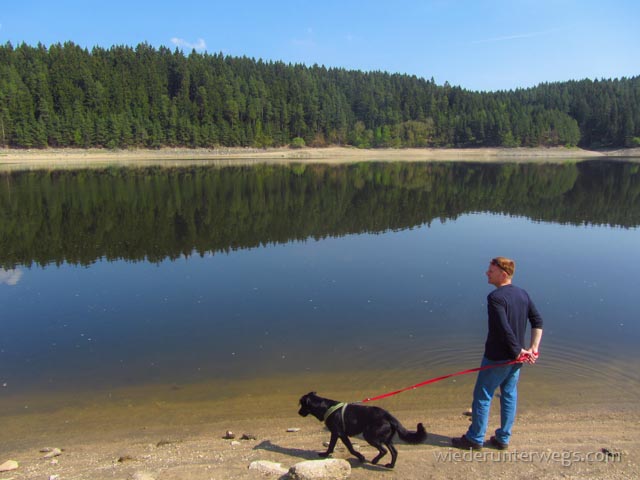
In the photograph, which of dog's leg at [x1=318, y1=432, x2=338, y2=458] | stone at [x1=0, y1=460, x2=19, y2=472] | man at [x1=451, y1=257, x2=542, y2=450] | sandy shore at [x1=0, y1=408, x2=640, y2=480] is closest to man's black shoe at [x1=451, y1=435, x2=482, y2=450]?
man at [x1=451, y1=257, x2=542, y2=450]

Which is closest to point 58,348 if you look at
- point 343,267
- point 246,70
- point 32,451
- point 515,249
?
point 32,451

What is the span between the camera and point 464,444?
595 cm

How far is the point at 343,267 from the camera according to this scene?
16.0 metres

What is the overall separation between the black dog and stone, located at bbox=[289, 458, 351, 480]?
375 millimetres

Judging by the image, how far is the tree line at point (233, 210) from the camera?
64.1ft

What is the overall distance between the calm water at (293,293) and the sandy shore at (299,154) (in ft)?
224

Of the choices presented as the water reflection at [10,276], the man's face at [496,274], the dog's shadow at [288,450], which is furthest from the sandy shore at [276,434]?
the water reflection at [10,276]

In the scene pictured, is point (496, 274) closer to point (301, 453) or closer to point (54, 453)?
point (301, 453)

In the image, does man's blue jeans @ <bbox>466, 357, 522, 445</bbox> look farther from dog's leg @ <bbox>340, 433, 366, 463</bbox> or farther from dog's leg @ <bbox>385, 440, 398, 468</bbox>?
dog's leg @ <bbox>340, 433, 366, 463</bbox>

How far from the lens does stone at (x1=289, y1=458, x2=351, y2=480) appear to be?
502 cm

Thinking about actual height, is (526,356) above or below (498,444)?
above

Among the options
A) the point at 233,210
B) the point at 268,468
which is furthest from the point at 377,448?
the point at 233,210

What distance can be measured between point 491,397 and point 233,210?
24550 millimetres

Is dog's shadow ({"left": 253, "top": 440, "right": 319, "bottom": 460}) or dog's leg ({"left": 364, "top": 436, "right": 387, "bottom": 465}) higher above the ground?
dog's leg ({"left": 364, "top": 436, "right": 387, "bottom": 465})
